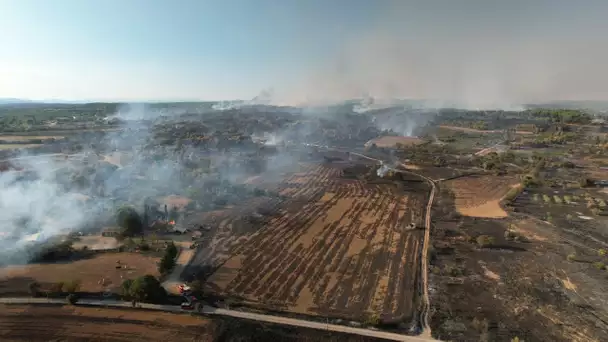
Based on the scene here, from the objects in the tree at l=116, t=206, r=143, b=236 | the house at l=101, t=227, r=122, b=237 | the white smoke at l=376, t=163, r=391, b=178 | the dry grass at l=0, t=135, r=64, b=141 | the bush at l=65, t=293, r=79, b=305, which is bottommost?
the bush at l=65, t=293, r=79, b=305

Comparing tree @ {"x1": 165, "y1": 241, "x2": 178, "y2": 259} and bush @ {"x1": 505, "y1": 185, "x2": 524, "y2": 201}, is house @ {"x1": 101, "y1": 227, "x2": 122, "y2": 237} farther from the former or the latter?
bush @ {"x1": 505, "y1": 185, "x2": 524, "y2": 201}

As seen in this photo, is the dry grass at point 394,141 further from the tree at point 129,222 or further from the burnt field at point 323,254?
the tree at point 129,222

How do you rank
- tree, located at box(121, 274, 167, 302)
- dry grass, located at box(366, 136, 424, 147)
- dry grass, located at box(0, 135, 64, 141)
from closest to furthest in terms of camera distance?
1. tree, located at box(121, 274, 167, 302)
2. dry grass, located at box(0, 135, 64, 141)
3. dry grass, located at box(366, 136, 424, 147)

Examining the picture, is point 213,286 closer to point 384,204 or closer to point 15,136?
point 384,204

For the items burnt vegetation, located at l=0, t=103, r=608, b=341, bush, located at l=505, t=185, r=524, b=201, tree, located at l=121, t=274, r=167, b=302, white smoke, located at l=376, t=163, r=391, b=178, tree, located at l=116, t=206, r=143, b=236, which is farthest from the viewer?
white smoke, located at l=376, t=163, r=391, b=178

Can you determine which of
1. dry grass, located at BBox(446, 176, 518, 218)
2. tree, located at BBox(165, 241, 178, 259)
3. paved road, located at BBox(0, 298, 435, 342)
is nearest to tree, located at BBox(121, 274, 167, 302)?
paved road, located at BBox(0, 298, 435, 342)

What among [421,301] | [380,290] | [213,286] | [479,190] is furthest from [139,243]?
[479,190]

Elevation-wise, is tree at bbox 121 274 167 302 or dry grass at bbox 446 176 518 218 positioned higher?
tree at bbox 121 274 167 302
